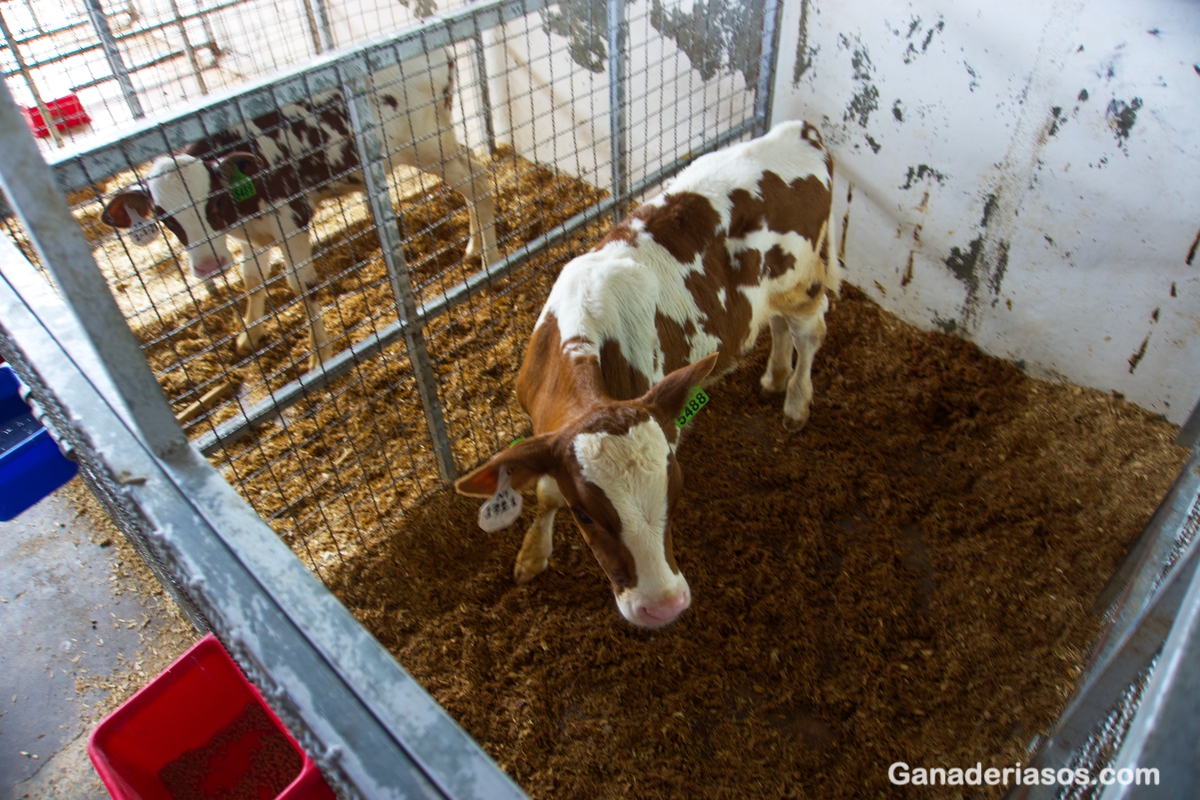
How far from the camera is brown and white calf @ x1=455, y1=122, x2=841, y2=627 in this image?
2191mm

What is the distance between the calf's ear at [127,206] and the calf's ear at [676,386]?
2.32 meters

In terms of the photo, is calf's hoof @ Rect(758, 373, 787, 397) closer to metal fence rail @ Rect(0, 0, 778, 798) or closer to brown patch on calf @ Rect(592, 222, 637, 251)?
metal fence rail @ Rect(0, 0, 778, 798)

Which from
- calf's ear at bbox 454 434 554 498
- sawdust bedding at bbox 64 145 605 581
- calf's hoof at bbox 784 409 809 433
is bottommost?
calf's hoof at bbox 784 409 809 433

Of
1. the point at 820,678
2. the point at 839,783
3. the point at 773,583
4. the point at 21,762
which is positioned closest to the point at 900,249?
the point at 773,583

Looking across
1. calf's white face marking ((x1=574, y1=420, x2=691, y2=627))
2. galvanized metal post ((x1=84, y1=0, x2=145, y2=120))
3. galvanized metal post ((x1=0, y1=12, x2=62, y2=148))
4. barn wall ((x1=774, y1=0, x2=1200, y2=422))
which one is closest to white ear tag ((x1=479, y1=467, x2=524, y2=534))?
calf's white face marking ((x1=574, y1=420, x2=691, y2=627))

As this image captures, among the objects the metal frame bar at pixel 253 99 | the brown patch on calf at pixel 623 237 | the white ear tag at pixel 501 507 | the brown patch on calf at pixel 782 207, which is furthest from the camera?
the brown patch on calf at pixel 782 207

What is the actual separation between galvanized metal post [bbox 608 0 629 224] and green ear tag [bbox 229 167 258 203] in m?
1.72

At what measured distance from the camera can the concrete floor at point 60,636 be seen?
2.71m

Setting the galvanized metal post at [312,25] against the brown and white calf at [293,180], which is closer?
the brown and white calf at [293,180]

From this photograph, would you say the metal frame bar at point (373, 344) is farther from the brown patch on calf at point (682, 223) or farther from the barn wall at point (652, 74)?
the brown patch on calf at point (682, 223)

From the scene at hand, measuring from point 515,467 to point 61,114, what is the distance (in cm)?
594

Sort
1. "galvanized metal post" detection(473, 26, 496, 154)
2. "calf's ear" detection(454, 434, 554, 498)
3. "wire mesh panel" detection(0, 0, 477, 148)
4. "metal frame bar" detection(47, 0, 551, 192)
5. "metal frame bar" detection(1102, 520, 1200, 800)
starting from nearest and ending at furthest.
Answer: "metal frame bar" detection(1102, 520, 1200, 800), "metal frame bar" detection(47, 0, 551, 192), "calf's ear" detection(454, 434, 554, 498), "galvanized metal post" detection(473, 26, 496, 154), "wire mesh panel" detection(0, 0, 477, 148)

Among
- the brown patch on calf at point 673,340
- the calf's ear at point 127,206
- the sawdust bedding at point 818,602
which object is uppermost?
the calf's ear at point 127,206

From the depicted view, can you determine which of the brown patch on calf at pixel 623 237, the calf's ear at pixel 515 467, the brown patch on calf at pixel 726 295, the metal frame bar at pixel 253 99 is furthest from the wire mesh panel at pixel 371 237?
the calf's ear at pixel 515 467
